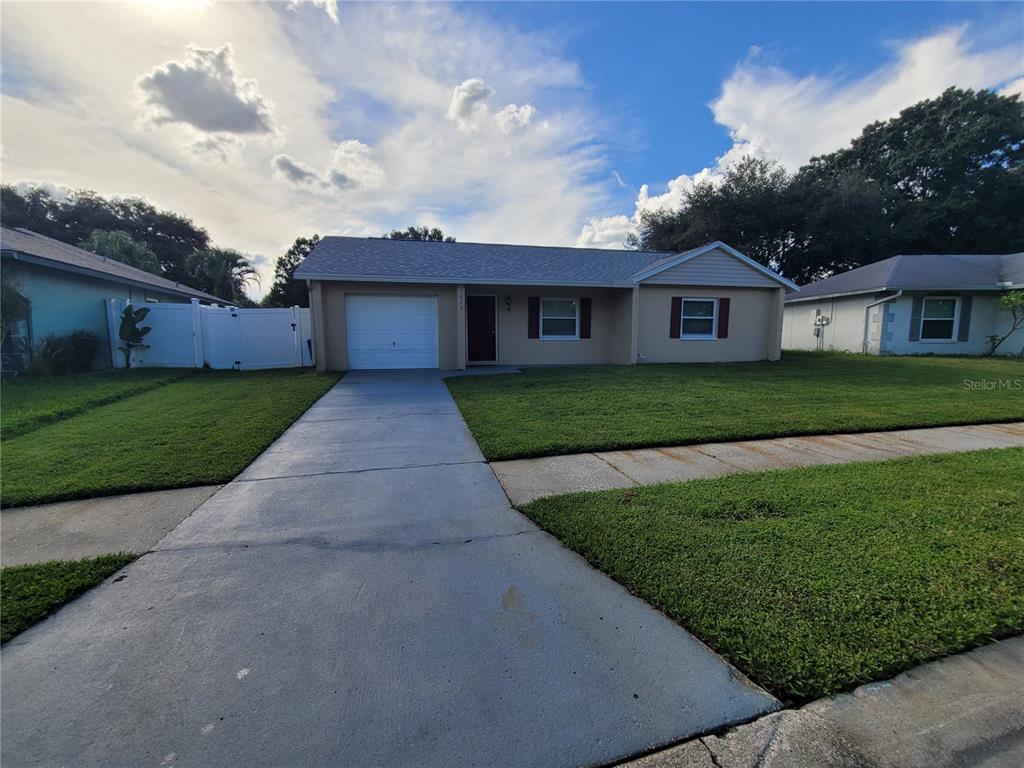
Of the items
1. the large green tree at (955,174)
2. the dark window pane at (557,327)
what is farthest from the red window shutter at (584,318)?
the large green tree at (955,174)

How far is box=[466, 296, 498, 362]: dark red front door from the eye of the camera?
43.7 feet

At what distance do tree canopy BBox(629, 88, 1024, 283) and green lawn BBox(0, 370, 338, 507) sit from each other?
80.6 ft

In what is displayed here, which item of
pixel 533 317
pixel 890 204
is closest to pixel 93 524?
pixel 533 317

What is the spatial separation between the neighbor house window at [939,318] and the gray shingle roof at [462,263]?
1035 centimetres

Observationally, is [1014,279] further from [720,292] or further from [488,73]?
[488,73]

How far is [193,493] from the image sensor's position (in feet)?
12.5

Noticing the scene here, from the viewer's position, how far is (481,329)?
13422 millimetres

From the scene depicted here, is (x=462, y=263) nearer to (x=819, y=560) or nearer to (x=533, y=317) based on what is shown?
(x=533, y=317)

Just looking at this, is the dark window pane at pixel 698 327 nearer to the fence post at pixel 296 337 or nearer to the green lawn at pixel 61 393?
the fence post at pixel 296 337

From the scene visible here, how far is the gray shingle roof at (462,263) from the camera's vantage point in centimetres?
1169

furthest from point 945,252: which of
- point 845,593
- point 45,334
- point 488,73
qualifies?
point 45,334

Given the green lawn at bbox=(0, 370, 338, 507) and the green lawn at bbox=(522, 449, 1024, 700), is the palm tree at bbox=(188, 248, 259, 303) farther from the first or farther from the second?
the green lawn at bbox=(522, 449, 1024, 700)

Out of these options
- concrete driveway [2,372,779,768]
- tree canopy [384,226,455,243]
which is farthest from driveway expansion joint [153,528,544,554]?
tree canopy [384,226,455,243]

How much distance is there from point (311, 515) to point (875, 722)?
11.2 ft
